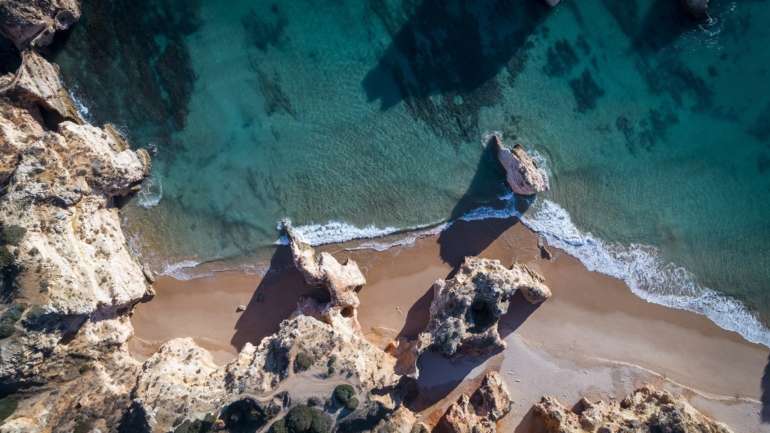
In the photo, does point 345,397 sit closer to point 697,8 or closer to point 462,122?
point 462,122

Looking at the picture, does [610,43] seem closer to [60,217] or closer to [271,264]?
[271,264]

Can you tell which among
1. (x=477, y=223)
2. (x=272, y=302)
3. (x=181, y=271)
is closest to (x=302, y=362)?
(x=272, y=302)

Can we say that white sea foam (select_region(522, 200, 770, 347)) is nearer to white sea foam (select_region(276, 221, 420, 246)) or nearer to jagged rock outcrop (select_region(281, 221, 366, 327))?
white sea foam (select_region(276, 221, 420, 246))

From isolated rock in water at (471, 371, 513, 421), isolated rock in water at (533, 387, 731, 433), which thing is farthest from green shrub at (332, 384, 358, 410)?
isolated rock in water at (533, 387, 731, 433)

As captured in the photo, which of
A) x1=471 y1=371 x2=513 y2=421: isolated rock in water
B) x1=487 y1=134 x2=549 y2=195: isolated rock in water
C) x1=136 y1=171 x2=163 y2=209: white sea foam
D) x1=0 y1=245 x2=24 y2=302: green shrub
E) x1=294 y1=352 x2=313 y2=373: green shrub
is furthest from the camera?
x1=136 y1=171 x2=163 y2=209: white sea foam

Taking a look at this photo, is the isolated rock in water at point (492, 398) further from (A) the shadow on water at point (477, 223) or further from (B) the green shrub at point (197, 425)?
(B) the green shrub at point (197, 425)

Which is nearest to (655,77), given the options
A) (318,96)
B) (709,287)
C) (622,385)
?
(709,287)

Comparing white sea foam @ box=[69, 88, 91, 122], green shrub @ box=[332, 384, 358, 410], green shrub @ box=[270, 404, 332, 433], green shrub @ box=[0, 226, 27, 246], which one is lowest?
green shrub @ box=[270, 404, 332, 433]
